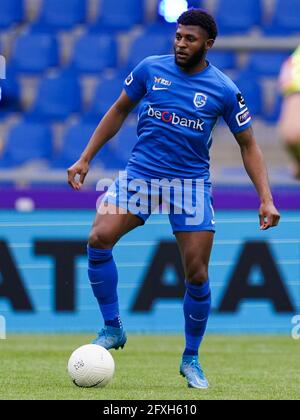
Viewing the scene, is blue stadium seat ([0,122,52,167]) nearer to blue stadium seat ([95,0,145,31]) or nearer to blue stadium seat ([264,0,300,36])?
blue stadium seat ([95,0,145,31])

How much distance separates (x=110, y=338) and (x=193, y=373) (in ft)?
1.82

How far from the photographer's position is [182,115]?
6512 millimetres

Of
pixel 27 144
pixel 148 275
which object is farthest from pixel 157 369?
pixel 27 144

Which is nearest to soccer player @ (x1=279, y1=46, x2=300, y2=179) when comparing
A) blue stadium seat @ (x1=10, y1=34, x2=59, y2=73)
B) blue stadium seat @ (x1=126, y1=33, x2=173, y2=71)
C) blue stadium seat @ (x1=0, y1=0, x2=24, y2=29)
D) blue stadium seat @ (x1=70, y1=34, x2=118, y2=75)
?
blue stadium seat @ (x1=126, y1=33, x2=173, y2=71)

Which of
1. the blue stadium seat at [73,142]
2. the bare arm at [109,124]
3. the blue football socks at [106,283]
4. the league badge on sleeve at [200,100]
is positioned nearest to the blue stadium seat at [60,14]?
the blue stadium seat at [73,142]

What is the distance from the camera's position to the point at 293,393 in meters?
6.12

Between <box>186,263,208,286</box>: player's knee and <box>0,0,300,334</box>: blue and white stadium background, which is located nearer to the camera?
<box>186,263,208,286</box>: player's knee

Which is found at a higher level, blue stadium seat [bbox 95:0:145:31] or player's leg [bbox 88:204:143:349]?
player's leg [bbox 88:204:143:349]

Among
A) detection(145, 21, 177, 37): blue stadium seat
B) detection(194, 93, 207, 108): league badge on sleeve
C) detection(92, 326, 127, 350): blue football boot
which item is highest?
detection(194, 93, 207, 108): league badge on sleeve

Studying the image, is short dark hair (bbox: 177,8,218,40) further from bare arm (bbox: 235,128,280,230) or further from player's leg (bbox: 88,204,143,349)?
player's leg (bbox: 88,204,143,349)

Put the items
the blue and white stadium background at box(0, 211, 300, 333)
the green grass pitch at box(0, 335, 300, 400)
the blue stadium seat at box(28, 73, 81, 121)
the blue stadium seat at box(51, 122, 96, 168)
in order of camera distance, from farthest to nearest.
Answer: the blue stadium seat at box(28, 73, 81, 121), the blue stadium seat at box(51, 122, 96, 168), the blue and white stadium background at box(0, 211, 300, 333), the green grass pitch at box(0, 335, 300, 400)

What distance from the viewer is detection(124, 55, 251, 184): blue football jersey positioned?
650cm

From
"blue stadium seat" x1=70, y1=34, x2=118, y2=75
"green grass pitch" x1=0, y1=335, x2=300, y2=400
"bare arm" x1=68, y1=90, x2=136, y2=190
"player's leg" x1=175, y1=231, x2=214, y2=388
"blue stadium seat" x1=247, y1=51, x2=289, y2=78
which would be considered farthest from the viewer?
"blue stadium seat" x1=70, y1=34, x2=118, y2=75
